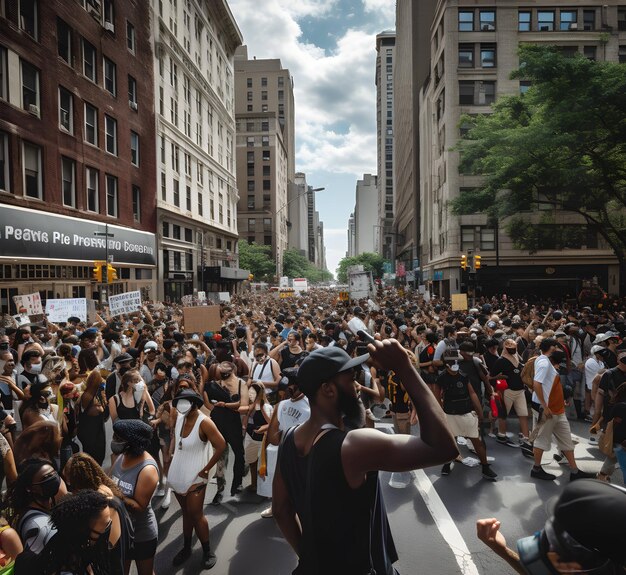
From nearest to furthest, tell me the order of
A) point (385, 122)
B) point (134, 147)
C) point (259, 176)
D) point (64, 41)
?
1. point (64, 41)
2. point (134, 147)
3. point (259, 176)
4. point (385, 122)

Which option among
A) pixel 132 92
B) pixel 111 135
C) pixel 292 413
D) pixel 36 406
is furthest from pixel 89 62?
pixel 292 413

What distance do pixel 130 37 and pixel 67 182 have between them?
14.8m

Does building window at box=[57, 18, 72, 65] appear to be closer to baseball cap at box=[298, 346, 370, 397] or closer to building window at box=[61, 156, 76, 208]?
building window at box=[61, 156, 76, 208]

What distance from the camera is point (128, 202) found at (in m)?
31.7

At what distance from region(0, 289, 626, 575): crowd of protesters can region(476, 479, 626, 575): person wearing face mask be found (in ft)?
1.41

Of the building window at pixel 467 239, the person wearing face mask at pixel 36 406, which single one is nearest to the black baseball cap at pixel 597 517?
the person wearing face mask at pixel 36 406

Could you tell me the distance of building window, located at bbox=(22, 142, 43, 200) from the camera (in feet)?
72.4

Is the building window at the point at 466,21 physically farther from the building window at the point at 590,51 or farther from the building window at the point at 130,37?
the building window at the point at 130,37

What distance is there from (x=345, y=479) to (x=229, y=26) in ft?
210

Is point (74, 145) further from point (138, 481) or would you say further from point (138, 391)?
point (138, 481)

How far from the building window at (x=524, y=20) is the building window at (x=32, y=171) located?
41.4 meters

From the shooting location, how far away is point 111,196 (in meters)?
30.2

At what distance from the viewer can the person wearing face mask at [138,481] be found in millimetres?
3469

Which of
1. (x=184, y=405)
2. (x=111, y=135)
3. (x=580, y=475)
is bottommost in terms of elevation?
(x=580, y=475)
